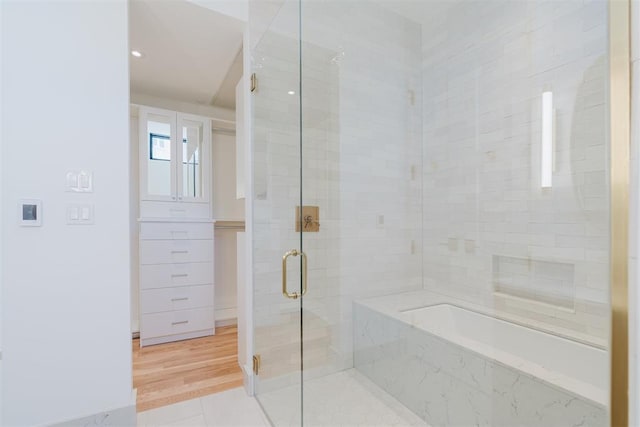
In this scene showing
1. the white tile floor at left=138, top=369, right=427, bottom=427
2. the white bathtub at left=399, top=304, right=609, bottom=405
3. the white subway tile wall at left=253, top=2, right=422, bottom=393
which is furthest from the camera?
the white subway tile wall at left=253, top=2, right=422, bottom=393

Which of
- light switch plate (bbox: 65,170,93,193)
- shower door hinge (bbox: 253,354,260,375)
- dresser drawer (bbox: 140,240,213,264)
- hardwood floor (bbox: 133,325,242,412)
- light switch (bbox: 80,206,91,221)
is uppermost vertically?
light switch plate (bbox: 65,170,93,193)

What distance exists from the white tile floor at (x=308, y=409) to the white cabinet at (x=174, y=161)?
182 cm

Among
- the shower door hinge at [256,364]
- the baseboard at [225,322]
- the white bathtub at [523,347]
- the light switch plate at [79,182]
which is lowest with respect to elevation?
the baseboard at [225,322]

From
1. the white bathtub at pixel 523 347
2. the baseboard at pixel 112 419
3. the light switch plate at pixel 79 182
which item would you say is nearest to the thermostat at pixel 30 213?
the light switch plate at pixel 79 182

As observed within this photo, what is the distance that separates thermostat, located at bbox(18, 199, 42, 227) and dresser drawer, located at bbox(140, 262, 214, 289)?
1362 millimetres

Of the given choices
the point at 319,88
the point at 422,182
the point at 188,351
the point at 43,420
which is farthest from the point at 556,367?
the point at 188,351

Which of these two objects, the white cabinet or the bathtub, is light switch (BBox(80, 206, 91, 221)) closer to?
the white cabinet

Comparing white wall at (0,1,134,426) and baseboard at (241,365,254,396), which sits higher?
white wall at (0,1,134,426)

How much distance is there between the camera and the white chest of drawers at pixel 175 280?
8.85 feet

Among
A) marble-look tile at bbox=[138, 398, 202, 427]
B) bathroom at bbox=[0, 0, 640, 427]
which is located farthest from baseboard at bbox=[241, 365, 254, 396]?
marble-look tile at bbox=[138, 398, 202, 427]

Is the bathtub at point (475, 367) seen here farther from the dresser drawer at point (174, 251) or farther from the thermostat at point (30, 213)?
the thermostat at point (30, 213)

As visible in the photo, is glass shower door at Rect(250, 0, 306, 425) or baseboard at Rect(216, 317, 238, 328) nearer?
glass shower door at Rect(250, 0, 306, 425)

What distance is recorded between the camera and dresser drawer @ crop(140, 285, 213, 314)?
2.69 m

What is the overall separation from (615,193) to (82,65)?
203cm
